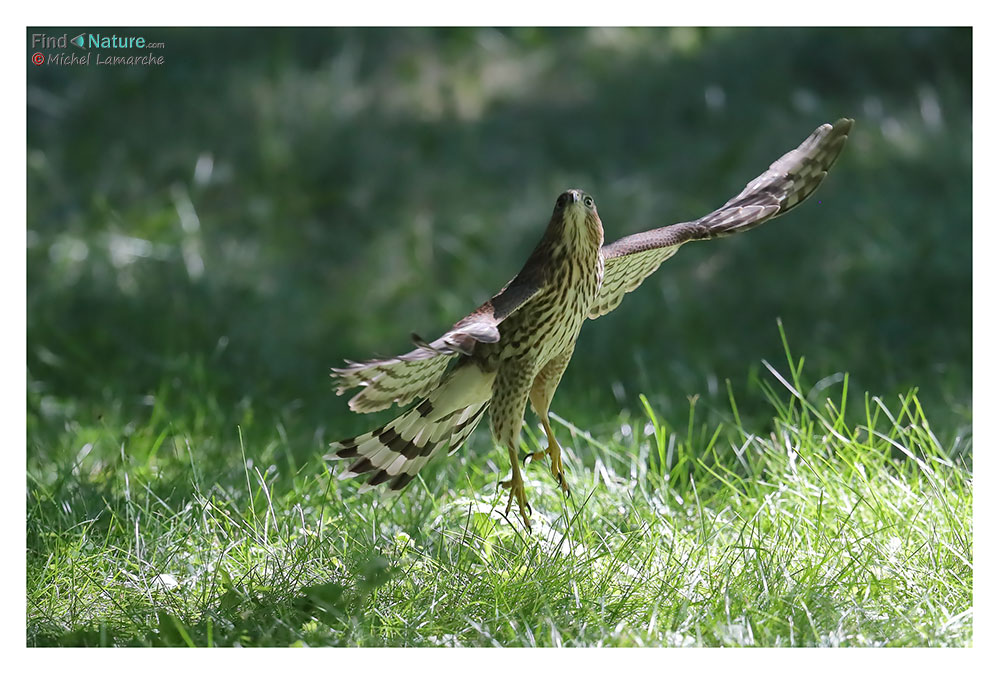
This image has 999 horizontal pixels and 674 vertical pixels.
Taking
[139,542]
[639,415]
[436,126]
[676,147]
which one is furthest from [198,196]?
[139,542]

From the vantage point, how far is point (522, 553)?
3.37 meters

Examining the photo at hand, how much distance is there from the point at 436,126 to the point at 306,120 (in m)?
0.88

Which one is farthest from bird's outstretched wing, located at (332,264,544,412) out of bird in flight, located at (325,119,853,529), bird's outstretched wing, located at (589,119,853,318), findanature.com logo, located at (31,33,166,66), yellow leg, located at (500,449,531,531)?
findanature.com logo, located at (31,33,166,66)

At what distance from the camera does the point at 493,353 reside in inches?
124

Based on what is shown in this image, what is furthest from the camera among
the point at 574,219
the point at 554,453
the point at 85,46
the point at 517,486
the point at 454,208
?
the point at 454,208

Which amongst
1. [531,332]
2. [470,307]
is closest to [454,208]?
[470,307]

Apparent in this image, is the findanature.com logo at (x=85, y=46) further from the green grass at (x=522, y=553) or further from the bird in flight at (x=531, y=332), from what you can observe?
the bird in flight at (x=531, y=332)

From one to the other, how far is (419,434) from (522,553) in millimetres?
472

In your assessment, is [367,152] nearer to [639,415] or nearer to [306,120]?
[306,120]

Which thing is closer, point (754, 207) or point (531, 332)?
point (531, 332)

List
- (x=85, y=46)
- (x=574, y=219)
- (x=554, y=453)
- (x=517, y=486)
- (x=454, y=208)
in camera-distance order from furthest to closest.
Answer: (x=454, y=208) → (x=85, y=46) → (x=554, y=453) → (x=517, y=486) → (x=574, y=219)

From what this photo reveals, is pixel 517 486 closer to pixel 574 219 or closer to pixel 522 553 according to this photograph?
pixel 522 553

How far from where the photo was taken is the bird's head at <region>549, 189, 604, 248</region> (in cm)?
298

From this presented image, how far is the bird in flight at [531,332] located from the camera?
2920mm
